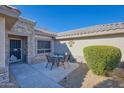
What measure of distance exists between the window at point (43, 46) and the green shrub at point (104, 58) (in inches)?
278

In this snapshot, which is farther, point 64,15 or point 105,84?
point 64,15

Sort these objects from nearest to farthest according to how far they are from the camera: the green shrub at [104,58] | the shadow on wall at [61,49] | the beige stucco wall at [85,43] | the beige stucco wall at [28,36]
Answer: the green shrub at [104,58], the beige stucco wall at [85,43], the beige stucco wall at [28,36], the shadow on wall at [61,49]

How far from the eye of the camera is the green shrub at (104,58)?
22.2 feet

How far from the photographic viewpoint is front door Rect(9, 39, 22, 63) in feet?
35.3

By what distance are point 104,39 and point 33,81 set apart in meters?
7.54

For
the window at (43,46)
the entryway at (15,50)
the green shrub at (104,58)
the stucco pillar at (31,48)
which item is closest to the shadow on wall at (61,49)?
the window at (43,46)

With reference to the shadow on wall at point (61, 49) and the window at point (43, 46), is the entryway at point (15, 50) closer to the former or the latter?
the window at point (43, 46)

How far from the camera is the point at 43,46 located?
13594 millimetres

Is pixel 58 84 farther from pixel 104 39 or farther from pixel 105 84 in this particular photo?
pixel 104 39

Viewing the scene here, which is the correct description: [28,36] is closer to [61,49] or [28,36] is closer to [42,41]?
[42,41]

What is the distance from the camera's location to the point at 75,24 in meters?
17.3
